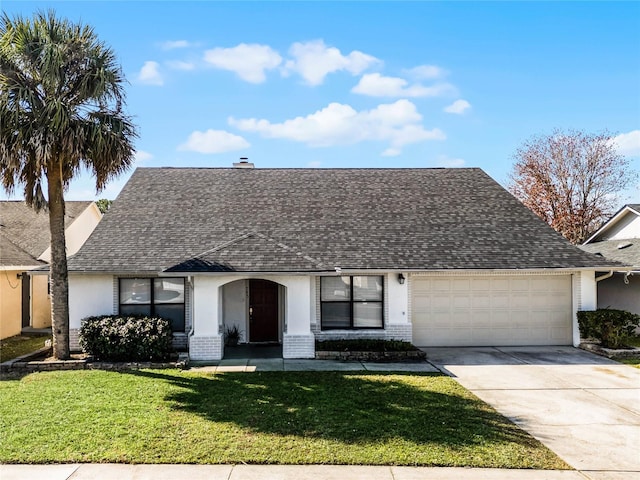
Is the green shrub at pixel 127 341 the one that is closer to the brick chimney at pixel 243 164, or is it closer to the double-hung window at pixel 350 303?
the double-hung window at pixel 350 303

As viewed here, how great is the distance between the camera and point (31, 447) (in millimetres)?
7004

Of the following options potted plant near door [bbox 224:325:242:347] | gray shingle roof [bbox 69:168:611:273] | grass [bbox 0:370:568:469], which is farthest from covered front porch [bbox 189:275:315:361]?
grass [bbox 0:370:568:469]

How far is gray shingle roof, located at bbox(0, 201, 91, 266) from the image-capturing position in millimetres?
18141

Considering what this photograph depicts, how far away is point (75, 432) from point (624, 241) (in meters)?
23.3

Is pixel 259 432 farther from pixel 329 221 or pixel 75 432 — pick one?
pixel 329 221

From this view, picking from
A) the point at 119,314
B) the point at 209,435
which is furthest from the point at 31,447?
the point at 119,314

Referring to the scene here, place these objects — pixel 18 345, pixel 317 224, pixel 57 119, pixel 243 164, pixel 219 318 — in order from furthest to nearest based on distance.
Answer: pixel 243 164
pixel 317 224
pixel 18 345
pixel 219 318
pixel 57 119

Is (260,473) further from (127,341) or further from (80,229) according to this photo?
(80,229)

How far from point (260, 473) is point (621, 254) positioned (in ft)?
64.2

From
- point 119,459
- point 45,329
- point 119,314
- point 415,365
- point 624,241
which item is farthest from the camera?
point 624,241

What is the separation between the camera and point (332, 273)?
13375 millimetres

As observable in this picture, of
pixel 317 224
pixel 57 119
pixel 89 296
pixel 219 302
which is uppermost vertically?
pixel 57 119

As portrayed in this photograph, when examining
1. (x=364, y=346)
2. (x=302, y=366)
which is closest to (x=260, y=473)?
(x=302, y=366)

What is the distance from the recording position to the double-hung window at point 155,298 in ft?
48.3
